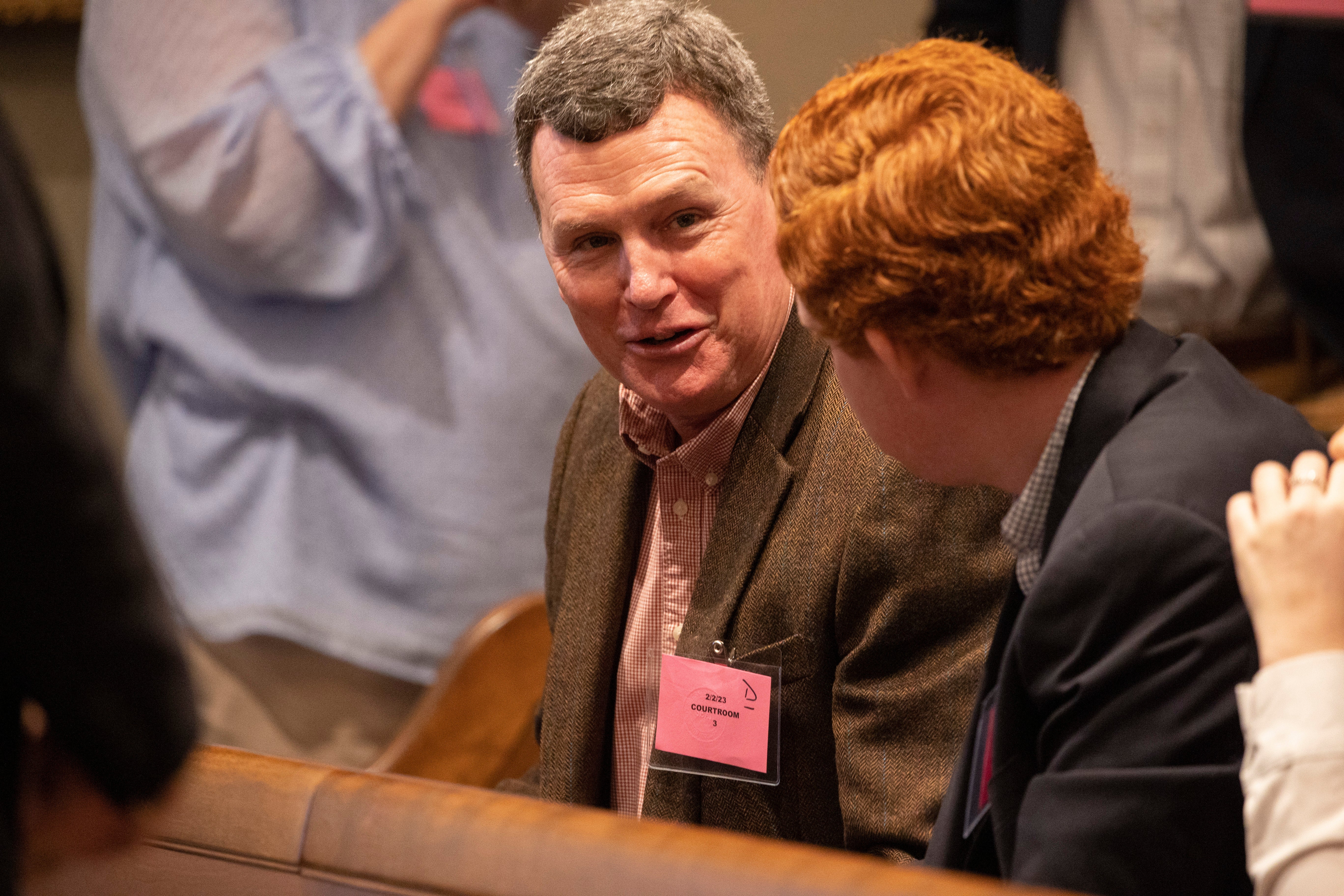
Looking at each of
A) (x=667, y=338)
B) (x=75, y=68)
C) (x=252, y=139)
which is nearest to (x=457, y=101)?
(x=252, y=139)

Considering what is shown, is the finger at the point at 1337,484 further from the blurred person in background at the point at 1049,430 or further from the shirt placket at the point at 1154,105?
the shirt placket at the point at 1154,105

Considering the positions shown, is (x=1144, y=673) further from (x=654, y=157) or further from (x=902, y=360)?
(x=654, y=157)

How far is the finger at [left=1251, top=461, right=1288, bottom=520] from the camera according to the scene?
2.98ft

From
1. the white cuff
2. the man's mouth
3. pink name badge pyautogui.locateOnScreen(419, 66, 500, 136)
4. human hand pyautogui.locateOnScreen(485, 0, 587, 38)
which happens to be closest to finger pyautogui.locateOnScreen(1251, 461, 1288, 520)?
the white cuff

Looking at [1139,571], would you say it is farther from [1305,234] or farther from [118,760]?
[1305,234]

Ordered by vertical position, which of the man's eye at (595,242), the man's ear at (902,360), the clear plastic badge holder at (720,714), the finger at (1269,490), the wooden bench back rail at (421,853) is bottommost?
the clear plastic badge holder at (720,714)

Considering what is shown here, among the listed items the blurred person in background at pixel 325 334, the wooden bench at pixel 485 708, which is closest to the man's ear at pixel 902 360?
the wooden bench at pixel 485 708

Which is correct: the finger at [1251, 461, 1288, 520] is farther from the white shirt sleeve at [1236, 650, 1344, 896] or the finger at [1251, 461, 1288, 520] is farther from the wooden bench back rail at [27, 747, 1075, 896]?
the wooden bench back rail at [27, 747, 1075, 896]

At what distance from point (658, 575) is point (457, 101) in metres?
1.44

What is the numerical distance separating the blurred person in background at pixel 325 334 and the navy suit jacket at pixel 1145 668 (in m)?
1.90

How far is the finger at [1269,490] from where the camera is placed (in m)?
0.91

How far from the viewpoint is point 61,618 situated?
2.17 feet

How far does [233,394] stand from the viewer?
2.77 m

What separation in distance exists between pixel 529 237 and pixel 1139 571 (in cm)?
201
